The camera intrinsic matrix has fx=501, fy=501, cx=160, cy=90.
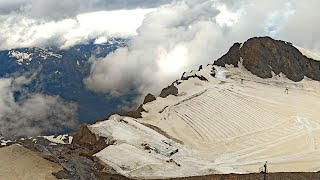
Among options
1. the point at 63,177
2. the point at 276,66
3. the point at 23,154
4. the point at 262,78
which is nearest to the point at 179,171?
the point at 63,177

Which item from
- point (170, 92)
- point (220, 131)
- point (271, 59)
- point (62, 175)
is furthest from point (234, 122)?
point (271, 59)

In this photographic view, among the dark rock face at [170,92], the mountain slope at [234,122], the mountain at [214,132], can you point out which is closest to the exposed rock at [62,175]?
the mountain at [214,132]

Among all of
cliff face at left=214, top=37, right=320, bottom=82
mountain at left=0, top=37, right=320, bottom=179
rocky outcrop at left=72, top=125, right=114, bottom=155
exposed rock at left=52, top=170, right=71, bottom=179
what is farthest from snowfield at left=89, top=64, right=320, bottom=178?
cliff face at left=214, top=37, right=320, bottom=82

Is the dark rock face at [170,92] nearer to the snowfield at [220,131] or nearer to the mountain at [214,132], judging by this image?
the mountain at [214,132]

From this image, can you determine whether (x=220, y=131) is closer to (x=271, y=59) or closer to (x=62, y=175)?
(x=62, y=175)

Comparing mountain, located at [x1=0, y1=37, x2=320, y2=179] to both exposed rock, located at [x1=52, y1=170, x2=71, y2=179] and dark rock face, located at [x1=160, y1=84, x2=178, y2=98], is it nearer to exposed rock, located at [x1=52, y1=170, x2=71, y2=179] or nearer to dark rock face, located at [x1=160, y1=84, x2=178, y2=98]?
exposed rock, located at [x1=52, y1=170, x2=71, y2=179]

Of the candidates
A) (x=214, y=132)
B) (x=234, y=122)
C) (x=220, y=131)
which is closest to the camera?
(x=214, y=132)
